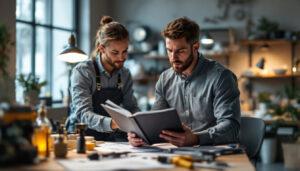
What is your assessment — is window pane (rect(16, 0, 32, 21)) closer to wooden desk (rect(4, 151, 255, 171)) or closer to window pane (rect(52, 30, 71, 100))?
window pane (rect(52, 30, 71, 100))

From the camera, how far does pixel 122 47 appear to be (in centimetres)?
260

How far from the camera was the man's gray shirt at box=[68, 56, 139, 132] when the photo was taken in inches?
93.8

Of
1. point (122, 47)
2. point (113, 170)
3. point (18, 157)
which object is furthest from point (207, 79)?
point (18, 157)

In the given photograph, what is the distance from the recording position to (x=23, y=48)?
5203 millimetres

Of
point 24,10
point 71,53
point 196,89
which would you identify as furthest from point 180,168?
point 24,10

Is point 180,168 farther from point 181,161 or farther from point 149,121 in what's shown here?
point 149,121

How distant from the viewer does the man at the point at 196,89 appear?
7.16 ft

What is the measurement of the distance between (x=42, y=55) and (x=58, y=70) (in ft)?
1.44

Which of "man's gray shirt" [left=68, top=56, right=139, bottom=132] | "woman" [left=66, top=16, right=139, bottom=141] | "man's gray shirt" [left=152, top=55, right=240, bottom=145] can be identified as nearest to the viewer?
"man's gray shirt" [left=152, top=55, right=240, bottom=145]

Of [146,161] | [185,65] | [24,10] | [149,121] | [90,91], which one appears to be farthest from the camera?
[24,10]

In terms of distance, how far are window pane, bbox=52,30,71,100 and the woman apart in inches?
126

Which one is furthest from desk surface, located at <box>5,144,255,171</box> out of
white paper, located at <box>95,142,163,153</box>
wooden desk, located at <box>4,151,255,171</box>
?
white paper, located at <box>95,142,163,153</box>

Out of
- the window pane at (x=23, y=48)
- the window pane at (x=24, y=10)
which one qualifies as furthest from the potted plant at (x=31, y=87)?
the window pane at (x=24, y=10)

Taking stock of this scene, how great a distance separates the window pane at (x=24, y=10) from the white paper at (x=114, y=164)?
13.0 ft
